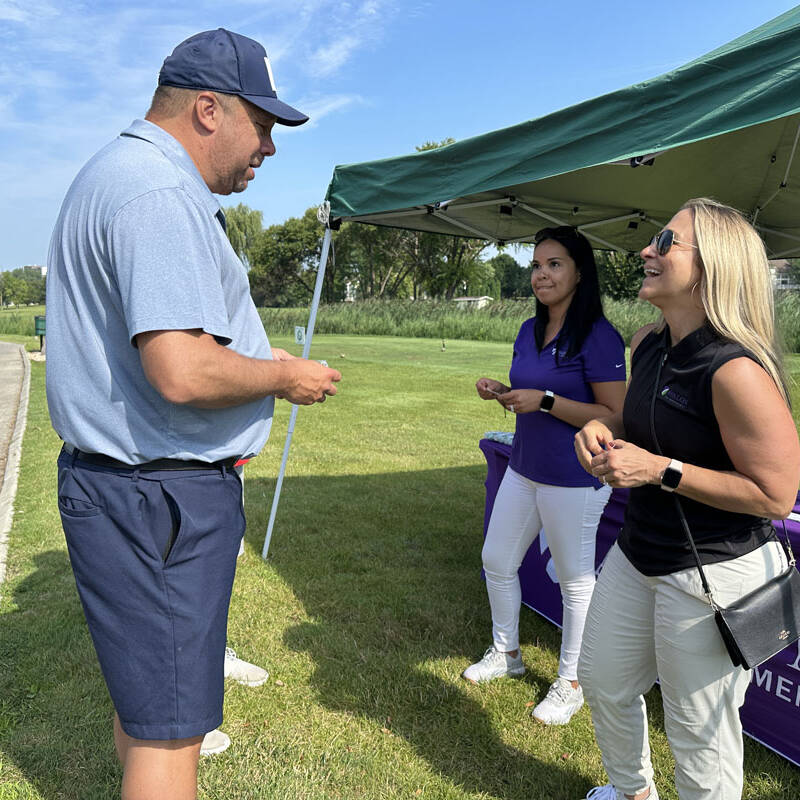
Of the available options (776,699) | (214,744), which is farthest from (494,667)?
(214,744)

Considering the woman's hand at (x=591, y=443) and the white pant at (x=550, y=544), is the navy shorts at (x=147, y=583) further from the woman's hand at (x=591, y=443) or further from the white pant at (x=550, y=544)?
the white pant at (x=550, y=544)

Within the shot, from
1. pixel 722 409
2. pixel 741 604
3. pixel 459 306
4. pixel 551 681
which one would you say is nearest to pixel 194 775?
pixel 741 604

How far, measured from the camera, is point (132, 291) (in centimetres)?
138

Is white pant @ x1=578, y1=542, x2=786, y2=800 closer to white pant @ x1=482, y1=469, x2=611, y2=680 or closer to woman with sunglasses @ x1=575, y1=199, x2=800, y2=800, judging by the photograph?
woman with sunglasses @ x1=575, y1=199, x2=800, y2=800

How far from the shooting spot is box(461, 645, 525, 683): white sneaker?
3.18m

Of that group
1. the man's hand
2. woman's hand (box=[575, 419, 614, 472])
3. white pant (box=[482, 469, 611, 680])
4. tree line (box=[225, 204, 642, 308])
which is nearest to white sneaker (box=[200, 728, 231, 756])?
white pant (box=[482, 469, 611, 680])

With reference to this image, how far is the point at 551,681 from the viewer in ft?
10.6

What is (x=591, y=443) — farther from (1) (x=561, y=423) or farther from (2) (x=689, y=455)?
(1) (x=561, y=423)

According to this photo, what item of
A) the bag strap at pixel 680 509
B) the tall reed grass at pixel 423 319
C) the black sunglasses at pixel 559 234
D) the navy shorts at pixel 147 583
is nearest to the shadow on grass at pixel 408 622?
the bag strap at pixel 680 509

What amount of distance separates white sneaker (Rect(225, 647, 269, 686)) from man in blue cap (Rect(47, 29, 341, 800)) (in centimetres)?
168

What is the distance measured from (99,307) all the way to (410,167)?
2410 mm

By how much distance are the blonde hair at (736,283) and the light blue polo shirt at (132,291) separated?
1.21 metres

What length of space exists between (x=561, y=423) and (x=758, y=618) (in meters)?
1.22

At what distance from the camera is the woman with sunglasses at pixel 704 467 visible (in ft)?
5.41
